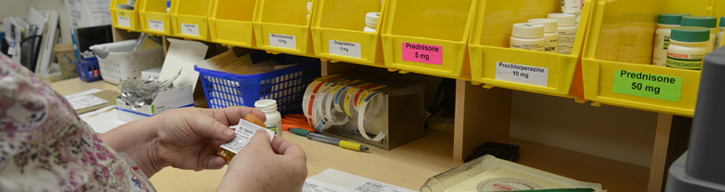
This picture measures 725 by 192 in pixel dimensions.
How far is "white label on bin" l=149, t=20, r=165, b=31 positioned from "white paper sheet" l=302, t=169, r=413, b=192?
946 mm

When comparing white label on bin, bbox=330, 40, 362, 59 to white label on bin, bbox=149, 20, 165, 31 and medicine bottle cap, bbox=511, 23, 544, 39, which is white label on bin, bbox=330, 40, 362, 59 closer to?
medicine bottle cap, bbox=511, 23, 544, 39

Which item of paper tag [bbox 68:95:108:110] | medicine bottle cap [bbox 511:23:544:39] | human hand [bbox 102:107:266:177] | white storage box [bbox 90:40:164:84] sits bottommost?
paper tag [bbox 68:95:108:110]

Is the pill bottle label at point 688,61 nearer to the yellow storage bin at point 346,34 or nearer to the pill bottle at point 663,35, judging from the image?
the pill bottle at point 663,35

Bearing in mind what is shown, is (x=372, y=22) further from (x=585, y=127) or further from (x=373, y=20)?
(x=585, y=127)

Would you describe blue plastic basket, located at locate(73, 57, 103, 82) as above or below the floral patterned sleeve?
below

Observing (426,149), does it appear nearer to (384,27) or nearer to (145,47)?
(384,27)

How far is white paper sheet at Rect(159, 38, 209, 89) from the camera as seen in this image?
182 centimetres

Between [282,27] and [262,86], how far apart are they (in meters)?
0.22

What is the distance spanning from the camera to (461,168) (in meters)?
1.10

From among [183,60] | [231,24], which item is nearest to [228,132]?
[231,24]

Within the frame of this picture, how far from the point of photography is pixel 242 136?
3.18ft

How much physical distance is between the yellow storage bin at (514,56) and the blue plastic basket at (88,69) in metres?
1.81

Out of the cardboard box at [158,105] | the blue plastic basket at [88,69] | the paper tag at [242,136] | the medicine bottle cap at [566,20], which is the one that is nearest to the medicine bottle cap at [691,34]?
the medicine bottle cap at [566,20]

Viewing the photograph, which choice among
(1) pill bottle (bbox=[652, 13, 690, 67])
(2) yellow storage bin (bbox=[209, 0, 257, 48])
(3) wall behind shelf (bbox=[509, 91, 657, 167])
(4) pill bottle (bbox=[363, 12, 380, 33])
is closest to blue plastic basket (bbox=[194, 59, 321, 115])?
(2) yellow storage bin (bbox=[209, 0, 257, 48])
